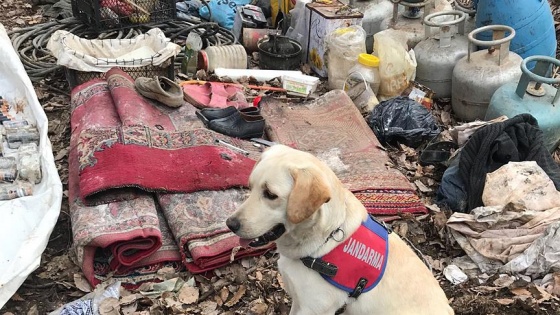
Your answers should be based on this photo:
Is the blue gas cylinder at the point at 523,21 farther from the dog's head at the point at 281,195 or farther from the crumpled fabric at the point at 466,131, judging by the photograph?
the dog's head at the point at 281,195

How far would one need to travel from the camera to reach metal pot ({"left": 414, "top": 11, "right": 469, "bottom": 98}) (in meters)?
6.75

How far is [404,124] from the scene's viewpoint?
5.78 meters

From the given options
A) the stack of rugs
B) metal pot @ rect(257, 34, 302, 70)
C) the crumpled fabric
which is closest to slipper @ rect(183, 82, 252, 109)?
the stack of rugs

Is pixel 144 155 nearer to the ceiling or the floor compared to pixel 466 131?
nearer to the ceiling

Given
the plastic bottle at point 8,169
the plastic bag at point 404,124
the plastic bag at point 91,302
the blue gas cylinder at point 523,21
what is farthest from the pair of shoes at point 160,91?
the blue gas cylinder at point 523,21

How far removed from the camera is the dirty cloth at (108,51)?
5859 millimetres

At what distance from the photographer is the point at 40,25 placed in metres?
7.66

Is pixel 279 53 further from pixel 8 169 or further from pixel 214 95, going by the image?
pixel 8 169

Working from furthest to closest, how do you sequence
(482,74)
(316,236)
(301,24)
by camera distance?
1. (301,24)
2. (482,74)
3. (316,236)

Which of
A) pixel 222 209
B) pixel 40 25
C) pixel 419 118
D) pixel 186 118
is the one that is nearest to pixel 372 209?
pixel 222 209

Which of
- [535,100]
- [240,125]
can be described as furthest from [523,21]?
[240,125]

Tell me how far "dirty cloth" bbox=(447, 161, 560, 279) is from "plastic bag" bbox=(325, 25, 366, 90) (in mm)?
2704

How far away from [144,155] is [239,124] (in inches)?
45.9

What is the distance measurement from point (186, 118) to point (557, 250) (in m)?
3.41
